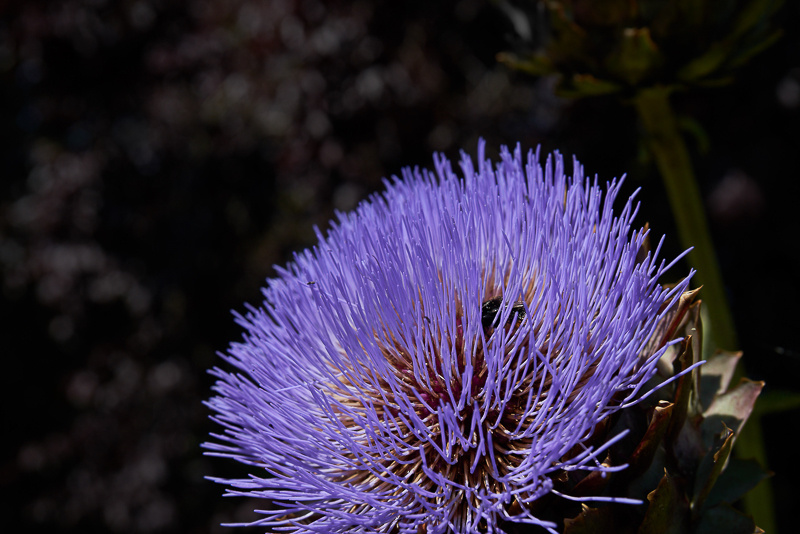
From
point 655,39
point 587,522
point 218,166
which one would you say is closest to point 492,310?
point 587,522

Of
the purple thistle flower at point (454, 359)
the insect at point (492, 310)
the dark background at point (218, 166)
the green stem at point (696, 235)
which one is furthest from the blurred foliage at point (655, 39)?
the dark background at point (218, 166)

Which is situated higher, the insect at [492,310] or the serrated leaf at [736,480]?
the insect at [492,310]

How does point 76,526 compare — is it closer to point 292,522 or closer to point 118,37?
point 118,37

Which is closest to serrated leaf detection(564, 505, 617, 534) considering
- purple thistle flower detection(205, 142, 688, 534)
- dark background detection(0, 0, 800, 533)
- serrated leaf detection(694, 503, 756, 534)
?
purple thistle flower detection(205, 142, 688, 534)

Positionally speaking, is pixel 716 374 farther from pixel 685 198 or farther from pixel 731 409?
pixel 685 198

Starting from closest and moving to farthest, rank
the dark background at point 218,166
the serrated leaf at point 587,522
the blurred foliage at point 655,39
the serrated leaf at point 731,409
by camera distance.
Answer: the serrated leaf at point 587,522 → the serrated leaf at point 731,409 → the blurred foliage at point 655,39 → the dark background at point 218,166

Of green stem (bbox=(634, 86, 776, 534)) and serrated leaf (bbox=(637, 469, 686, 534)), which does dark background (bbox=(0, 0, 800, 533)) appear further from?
serrated leaf (bbox=(637, 469, 686, 534))

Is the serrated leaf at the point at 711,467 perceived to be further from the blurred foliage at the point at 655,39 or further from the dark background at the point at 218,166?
the dark background at the point at 218,166
